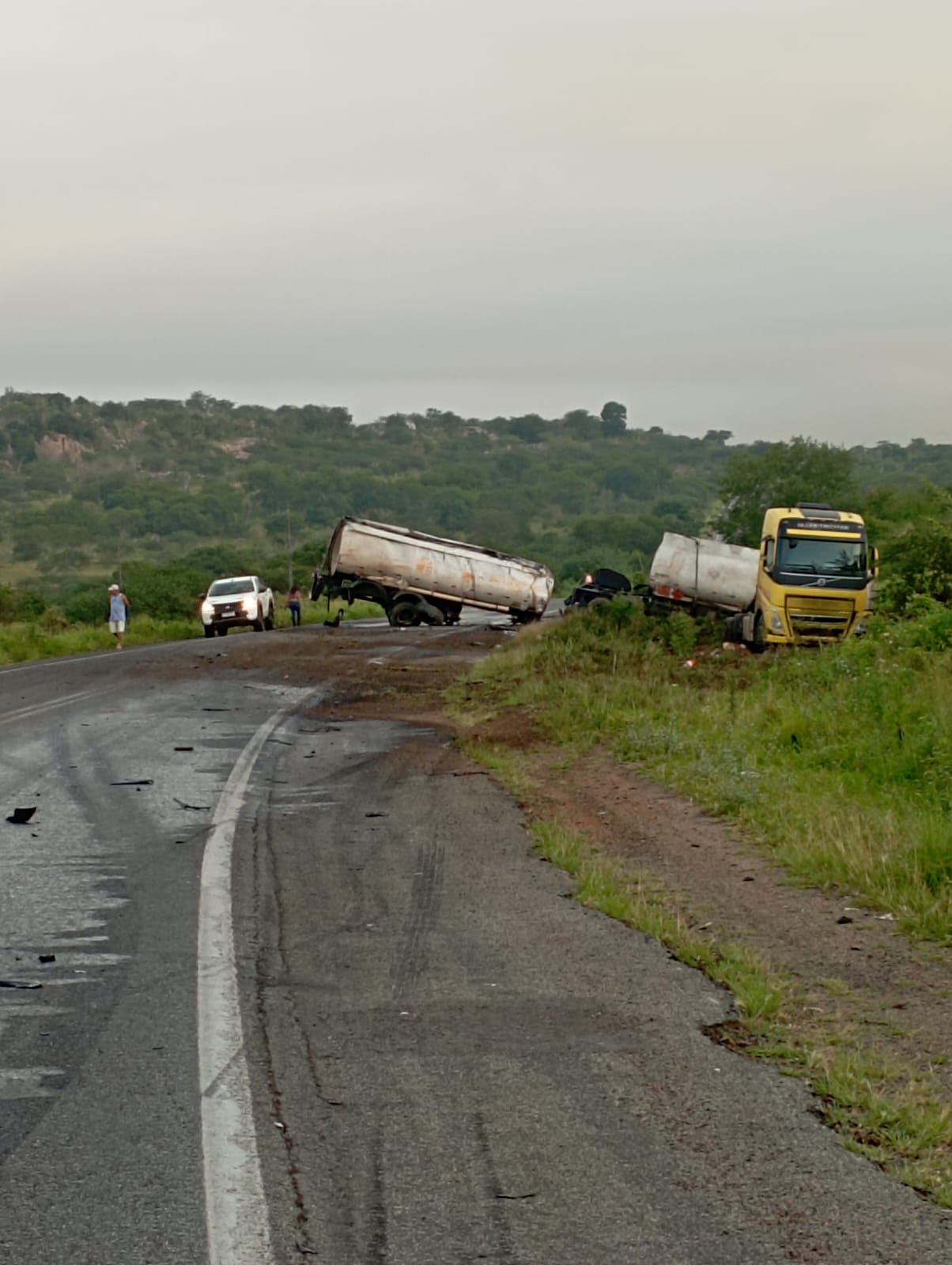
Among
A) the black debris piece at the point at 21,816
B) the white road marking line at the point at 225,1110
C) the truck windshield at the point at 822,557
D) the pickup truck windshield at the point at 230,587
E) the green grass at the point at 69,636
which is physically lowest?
the green grass at the point at 69,636

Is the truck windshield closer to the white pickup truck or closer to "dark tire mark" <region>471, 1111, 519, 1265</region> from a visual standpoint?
the white pickup truck

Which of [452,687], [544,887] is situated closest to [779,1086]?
[544,887]

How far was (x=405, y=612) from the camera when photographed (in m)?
51.2

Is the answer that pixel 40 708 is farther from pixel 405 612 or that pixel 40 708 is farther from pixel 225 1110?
pixel 405 612

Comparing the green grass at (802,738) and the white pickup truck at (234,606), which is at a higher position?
the green grass at (802,738)

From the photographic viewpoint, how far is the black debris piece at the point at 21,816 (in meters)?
12.1

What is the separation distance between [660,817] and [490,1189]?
7.84 m

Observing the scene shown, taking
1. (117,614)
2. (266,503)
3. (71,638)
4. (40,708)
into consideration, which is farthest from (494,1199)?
(266,503)

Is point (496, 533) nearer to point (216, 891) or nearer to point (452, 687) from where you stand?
point (452, 687)

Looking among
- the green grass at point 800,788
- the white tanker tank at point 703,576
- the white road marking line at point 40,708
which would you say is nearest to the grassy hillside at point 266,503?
the white tanker tank at point 703,576

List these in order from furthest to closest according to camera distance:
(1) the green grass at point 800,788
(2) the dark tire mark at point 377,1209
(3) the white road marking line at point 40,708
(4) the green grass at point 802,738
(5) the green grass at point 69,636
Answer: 1. (5) the green grass at point 69,636
2. (3) the white road marking line at point 40,708
3. (4) the green grass at point 802,738
4. (1) the green grass at point 800,788
5. (2) the dark tire mark at point 377,1209

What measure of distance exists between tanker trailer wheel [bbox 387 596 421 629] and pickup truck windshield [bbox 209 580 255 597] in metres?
5.69

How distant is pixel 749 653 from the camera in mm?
30922

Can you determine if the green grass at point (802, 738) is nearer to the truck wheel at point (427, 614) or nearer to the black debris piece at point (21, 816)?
the black debris piece at point (21, 816)
